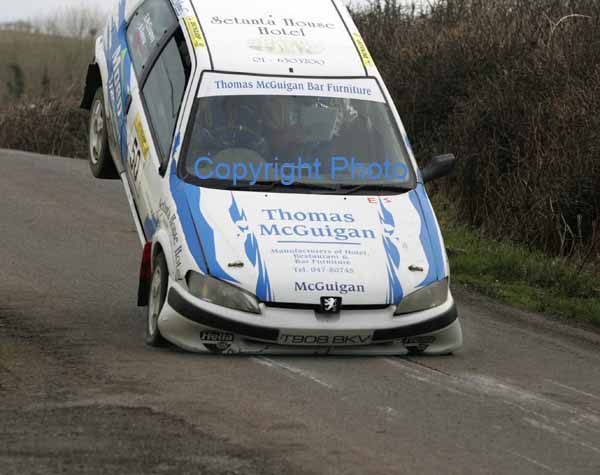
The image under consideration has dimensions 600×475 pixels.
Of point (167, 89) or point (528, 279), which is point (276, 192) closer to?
point (167, 89)

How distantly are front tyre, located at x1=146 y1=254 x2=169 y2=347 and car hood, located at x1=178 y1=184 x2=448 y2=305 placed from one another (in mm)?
422

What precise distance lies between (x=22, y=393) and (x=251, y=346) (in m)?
1.85

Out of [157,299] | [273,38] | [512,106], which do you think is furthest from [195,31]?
[512,106]

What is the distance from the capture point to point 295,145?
34.9ft

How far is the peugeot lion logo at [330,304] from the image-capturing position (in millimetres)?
9414

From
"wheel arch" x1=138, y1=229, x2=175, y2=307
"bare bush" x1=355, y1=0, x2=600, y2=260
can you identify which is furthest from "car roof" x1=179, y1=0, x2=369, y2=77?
"bare bush" x1=355, y1=0, x2=600, y2=260

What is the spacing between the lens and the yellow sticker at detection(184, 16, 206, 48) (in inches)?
437

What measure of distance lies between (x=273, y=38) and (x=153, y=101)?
45.7 inches

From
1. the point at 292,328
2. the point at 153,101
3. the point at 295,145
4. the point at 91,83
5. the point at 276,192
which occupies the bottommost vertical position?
the point at 292,328

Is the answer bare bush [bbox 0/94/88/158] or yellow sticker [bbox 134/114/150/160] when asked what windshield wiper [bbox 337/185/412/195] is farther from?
bare bush [bbox 0/94/88/158]

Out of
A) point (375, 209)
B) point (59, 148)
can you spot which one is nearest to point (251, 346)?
point (375, 209)

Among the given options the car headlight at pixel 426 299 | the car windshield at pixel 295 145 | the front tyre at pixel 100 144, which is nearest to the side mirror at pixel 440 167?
the car windshield at pixel 295 145

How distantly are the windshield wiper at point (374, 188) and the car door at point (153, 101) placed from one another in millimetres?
1391

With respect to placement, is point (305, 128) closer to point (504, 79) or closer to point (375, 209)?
point (375, 209)
